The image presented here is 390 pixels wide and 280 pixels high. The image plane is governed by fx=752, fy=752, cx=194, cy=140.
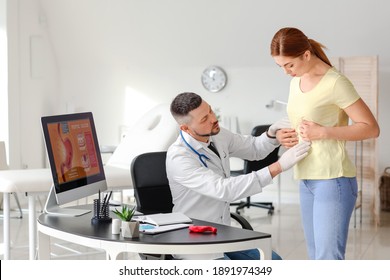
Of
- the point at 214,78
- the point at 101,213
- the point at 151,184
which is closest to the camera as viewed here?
the point at 101,213

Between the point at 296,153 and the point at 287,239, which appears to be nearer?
the point at 296,153

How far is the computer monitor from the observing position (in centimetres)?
330

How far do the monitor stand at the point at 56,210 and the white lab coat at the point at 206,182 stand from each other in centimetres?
43

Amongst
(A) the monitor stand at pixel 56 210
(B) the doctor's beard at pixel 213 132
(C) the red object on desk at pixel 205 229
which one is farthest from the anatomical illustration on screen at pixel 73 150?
(C) the red object on desk at pixel 205 229

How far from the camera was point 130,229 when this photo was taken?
108 inches

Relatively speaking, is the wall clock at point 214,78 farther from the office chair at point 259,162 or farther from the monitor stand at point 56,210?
the monitor stand at point 56,210

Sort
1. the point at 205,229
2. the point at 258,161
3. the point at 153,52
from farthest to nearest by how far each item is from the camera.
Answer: the point at 153,52, the point at 258,161, the point at 205,229

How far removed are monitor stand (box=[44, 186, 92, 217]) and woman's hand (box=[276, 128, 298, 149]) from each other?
93cm

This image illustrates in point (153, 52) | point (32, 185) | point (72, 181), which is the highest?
point (153, 52)

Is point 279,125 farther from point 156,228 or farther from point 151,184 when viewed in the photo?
point 156,228

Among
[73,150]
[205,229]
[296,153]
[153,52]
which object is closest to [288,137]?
[296,153]

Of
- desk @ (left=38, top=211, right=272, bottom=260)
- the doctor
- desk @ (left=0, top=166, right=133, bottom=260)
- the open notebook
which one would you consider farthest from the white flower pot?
desk @ (left=0, top=166, right=133, bottom=260)

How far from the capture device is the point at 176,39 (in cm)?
839

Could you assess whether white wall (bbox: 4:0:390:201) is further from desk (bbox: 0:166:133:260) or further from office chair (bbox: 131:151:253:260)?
office chair (bbox: 131:151:253:260)
